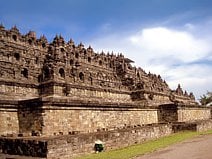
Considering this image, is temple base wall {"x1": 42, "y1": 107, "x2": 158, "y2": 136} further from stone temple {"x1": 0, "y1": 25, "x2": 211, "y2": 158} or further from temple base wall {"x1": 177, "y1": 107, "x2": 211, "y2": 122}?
temple base wall {"x1": 177, "y1": 107, "x2": 211, "y2": 122}

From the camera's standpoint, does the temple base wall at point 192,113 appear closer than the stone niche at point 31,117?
No

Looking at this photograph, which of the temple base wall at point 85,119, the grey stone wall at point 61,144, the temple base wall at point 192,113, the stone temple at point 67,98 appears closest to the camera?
the grey stone wall at point 61,144

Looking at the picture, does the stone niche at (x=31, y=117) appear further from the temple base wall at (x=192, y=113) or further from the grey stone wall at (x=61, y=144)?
the temple base wall at (x=192, y=113)

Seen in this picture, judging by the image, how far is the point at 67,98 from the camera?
16000mm

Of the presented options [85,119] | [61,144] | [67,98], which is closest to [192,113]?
[85,119]

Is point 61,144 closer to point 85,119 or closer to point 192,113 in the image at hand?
point 85,119

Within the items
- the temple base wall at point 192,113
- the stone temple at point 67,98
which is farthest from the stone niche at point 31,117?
the temple base wall at point 192,113

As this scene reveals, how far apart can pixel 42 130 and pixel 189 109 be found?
17386 mm

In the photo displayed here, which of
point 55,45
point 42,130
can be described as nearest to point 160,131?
point 42,130

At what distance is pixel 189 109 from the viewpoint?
27719 millimetres

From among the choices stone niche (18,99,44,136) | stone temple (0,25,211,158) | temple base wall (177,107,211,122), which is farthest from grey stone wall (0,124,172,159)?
temple base wall (177,107,211,122)

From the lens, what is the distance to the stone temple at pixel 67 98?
13.7 meters

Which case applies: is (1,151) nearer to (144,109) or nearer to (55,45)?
(144,109)

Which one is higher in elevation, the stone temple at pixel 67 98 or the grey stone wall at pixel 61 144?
the stone temple at pixel 67 98
